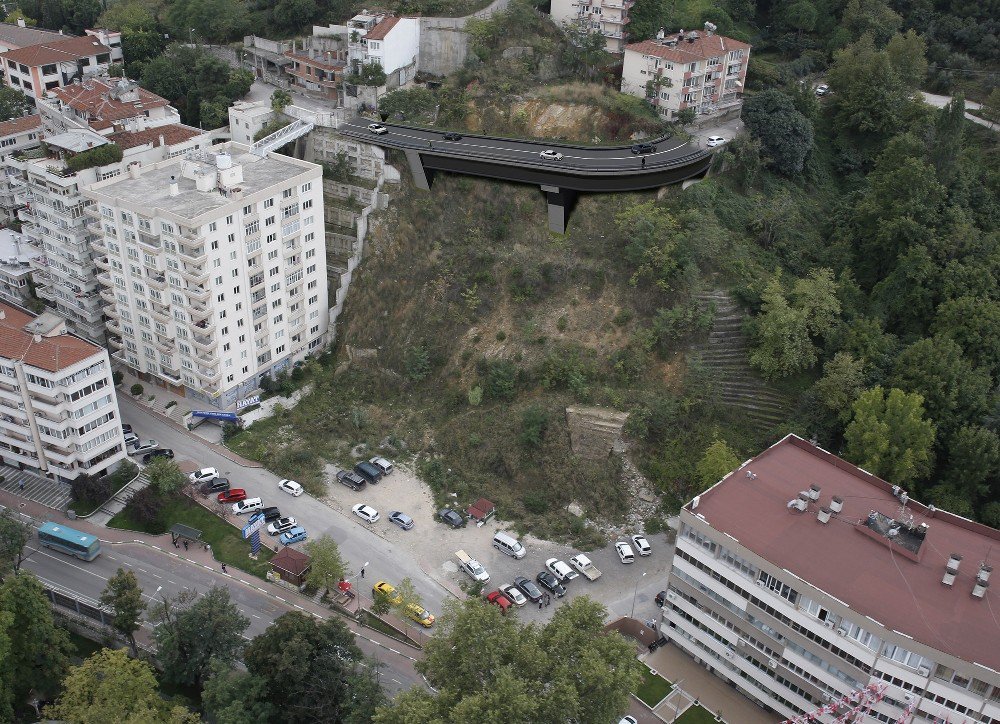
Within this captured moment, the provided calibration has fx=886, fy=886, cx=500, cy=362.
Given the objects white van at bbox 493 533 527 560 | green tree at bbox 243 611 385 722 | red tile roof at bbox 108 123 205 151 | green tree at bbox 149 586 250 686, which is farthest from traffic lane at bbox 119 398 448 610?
red tile roof at bbox 108 123 205 151

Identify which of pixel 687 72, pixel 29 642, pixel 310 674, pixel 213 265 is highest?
pixel 687 72

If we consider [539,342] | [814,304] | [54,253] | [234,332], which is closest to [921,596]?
[814,304]

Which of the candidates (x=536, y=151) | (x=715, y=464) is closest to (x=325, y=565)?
(x=715, y=464)

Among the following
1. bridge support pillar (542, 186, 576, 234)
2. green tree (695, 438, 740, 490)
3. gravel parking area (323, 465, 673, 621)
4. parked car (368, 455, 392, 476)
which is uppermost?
bridge support pillar (542, 186, 576, 234)

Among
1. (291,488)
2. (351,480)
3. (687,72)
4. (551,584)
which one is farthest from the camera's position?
(687,72)

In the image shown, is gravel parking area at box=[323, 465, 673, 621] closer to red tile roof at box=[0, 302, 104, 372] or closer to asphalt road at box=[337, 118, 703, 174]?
red tile roof at box=[0, 302, 104, 372]

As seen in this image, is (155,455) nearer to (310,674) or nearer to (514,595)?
(310,674)

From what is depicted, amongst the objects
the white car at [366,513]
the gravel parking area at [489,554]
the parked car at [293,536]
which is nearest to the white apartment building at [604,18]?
the gravel parking area at [489,554]
